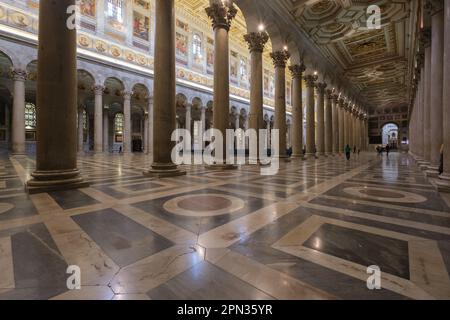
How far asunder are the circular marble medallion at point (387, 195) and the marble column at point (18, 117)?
20.9 meters

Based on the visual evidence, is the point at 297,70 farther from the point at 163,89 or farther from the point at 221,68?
the point at 163,89

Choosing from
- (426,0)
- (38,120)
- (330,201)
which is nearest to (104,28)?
(38,120)

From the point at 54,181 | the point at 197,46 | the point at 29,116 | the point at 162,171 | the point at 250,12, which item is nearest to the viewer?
the point at 54,181

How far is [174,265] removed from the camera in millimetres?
1695

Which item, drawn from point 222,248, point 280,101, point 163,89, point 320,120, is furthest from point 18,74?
point 320,120

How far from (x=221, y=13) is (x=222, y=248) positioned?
964 cm

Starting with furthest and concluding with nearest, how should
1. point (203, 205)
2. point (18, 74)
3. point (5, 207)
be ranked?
point (18, 74), point (203, 205), point (5, 207)

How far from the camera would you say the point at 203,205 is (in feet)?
11.3

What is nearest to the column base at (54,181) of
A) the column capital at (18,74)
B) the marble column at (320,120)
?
the column capital at (18,74)

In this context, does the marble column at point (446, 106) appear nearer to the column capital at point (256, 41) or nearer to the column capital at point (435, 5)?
the column capital at point (435, 5)

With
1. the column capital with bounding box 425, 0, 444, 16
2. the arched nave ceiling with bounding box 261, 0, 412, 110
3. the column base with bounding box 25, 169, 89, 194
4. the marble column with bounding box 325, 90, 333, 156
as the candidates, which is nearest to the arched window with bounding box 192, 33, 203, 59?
the arched nave ceiling with bounding box 261, 0, 412, 110

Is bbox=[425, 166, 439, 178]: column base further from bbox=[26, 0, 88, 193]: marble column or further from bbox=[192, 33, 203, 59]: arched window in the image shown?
bbox=[192, 33, 203, 59]: arched window

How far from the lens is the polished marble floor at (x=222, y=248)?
1.41 meters
